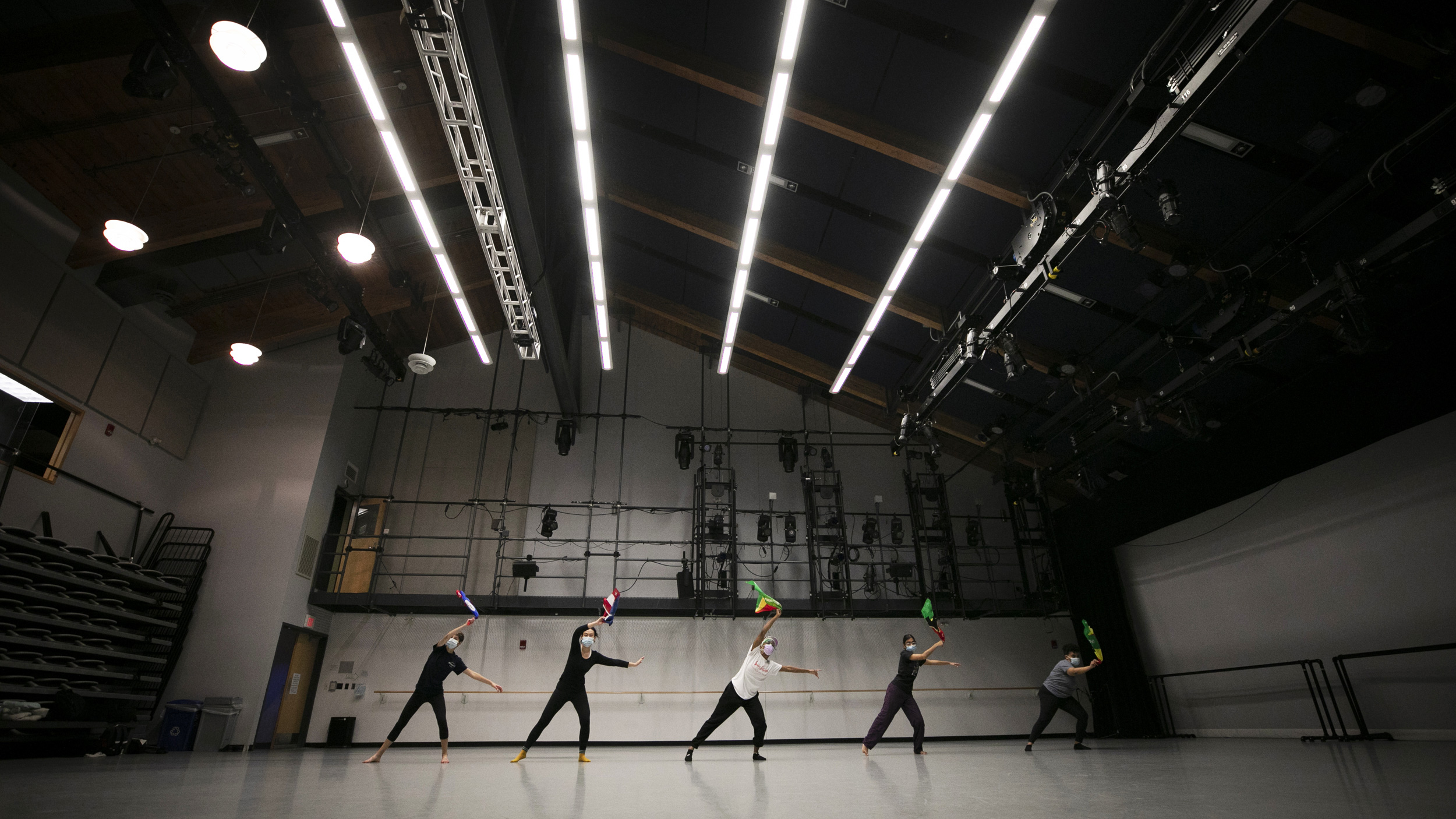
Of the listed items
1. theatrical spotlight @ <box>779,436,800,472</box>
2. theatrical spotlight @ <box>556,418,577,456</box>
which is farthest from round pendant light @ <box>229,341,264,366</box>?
theatrical spotlight @ <box>779,436,800,472</box>

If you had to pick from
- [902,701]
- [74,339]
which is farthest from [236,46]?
[902,701]

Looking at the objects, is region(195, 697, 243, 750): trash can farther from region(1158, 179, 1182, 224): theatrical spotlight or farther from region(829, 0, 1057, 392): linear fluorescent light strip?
region(1158, 179, 1182, 224): theatrical spotlight

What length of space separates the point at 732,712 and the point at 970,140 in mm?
6023

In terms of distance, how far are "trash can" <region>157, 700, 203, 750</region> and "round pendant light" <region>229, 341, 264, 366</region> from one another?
5.04 metres

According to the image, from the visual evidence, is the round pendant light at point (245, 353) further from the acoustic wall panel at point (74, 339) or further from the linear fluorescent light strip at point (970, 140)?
the linear fluorescent light strip at point (970, 140)

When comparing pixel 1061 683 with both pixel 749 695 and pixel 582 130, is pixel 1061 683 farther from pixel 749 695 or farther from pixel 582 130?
pixel 582 130

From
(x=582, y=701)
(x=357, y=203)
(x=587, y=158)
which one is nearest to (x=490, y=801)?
(x=582, y=701)

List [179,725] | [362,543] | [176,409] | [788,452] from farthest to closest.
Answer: [788,452], [362,543], [176,409], [179,725]

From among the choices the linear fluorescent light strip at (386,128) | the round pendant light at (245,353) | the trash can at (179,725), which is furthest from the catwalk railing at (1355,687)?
the trash can at (179,725)

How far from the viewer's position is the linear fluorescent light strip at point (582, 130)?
5582 millimetres

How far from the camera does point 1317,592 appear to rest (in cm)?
960

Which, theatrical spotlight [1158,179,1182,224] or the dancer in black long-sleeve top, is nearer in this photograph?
theatrical spotlight [1158,179,1182,224]

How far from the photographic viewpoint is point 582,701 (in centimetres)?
673

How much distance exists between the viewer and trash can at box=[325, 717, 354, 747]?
1116cm
